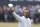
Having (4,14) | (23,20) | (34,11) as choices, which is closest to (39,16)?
(34,11)

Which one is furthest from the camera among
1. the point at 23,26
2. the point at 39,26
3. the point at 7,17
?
the point at 7,17

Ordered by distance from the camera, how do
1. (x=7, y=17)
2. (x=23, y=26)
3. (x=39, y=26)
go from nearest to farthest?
1. (x=23, y=26)
2. (x=39, y=26)
3. (x=7, y=17)

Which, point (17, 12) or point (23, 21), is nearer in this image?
point (23, 21)

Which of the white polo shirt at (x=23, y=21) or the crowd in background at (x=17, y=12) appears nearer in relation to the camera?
the white polo shirt at (x=23, y=21)

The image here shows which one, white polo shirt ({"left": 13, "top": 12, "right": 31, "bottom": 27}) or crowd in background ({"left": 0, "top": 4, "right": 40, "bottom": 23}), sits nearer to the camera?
white polo shirt ({"left": 13, "top": 12, "right": 31, "bottom": 27})

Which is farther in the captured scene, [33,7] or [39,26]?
[33,7]

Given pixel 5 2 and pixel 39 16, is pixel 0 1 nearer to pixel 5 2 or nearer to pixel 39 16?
pixel 5 2

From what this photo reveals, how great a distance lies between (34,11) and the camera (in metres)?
7.89

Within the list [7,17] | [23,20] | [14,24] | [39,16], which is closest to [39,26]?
[39,16]

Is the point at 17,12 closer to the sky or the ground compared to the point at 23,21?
closer to the ground

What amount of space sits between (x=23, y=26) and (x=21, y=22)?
88mm

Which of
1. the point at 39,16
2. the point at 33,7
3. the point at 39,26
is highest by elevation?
the point at 33,7

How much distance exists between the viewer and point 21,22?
104 inches

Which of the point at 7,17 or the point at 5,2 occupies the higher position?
the point at 5,2
